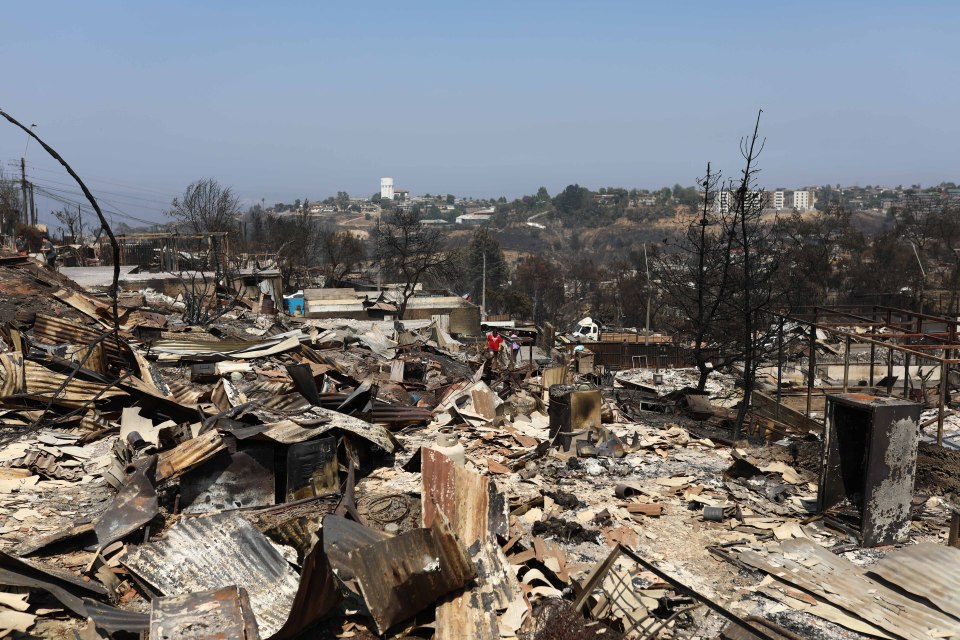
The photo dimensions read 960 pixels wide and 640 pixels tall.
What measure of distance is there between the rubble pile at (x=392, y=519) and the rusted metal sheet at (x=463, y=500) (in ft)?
0.06

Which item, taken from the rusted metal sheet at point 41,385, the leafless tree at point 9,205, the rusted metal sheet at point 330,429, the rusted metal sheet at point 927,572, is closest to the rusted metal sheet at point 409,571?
the rusted metal sheet at point 330,429

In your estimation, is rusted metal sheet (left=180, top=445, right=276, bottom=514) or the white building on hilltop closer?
rusted metal sheet (left=180, top=445, right=276, bottom=514)

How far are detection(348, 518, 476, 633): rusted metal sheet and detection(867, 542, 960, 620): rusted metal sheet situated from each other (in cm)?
263

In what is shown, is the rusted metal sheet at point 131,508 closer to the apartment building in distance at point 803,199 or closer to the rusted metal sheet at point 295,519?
the rusted metal sheet at point 295,519

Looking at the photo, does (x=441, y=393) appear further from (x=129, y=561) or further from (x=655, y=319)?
(x=655, y=319)

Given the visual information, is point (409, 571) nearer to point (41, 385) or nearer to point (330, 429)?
point (330, 429)

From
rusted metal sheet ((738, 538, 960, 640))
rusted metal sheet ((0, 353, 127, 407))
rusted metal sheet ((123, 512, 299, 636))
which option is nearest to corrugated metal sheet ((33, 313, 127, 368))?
rusted metal sheet ((0, 353, 127, 407))

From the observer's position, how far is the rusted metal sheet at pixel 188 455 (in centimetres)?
582

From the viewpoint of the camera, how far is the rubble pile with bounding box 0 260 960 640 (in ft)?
14.0

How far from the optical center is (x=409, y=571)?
4.40m

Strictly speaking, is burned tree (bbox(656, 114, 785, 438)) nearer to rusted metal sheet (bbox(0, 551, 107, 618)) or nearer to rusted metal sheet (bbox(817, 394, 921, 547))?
rusted metal sheet (bbox(817, 394, 921, 547))

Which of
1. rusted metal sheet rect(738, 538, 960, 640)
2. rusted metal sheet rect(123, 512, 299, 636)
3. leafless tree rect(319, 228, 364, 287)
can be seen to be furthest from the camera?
leafless tree rect(319, 228, 364, 287)

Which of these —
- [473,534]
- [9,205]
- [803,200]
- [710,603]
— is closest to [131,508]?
[473,534]

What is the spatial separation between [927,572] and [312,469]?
4.45 meters
